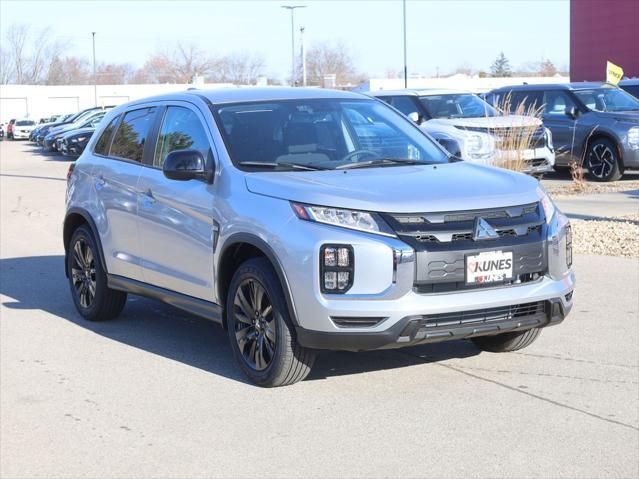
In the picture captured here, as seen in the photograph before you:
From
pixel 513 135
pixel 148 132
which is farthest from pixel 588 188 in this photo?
pixel 148 132

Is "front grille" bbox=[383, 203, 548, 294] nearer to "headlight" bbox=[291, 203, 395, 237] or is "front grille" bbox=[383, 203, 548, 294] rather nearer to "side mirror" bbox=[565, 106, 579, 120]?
"headlight" bbox=[291, 203, 395, 237]

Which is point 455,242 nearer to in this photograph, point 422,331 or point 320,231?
point 422,331

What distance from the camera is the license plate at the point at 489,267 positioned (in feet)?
18.8

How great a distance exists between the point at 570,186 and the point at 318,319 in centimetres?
1272

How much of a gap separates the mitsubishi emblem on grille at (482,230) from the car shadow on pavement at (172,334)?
133 centimetres

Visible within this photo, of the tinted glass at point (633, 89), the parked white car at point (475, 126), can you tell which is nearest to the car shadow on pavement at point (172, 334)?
the parked white car at point (475, 126)

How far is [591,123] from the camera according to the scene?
18.8m

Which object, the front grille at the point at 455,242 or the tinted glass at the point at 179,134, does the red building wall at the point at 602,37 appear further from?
the front grille at the point at 455,242

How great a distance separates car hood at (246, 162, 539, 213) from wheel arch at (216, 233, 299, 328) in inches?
11.8

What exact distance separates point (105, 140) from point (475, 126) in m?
9.81

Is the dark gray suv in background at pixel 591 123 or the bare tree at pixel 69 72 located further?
the bare tree at pixel 69 72

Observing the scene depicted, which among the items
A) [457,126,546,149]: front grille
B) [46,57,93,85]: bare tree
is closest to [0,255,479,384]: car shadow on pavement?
[457,126,546,149]: front grille

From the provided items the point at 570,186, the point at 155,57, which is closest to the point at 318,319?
the point at 570,186

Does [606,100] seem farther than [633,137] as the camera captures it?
Yes
